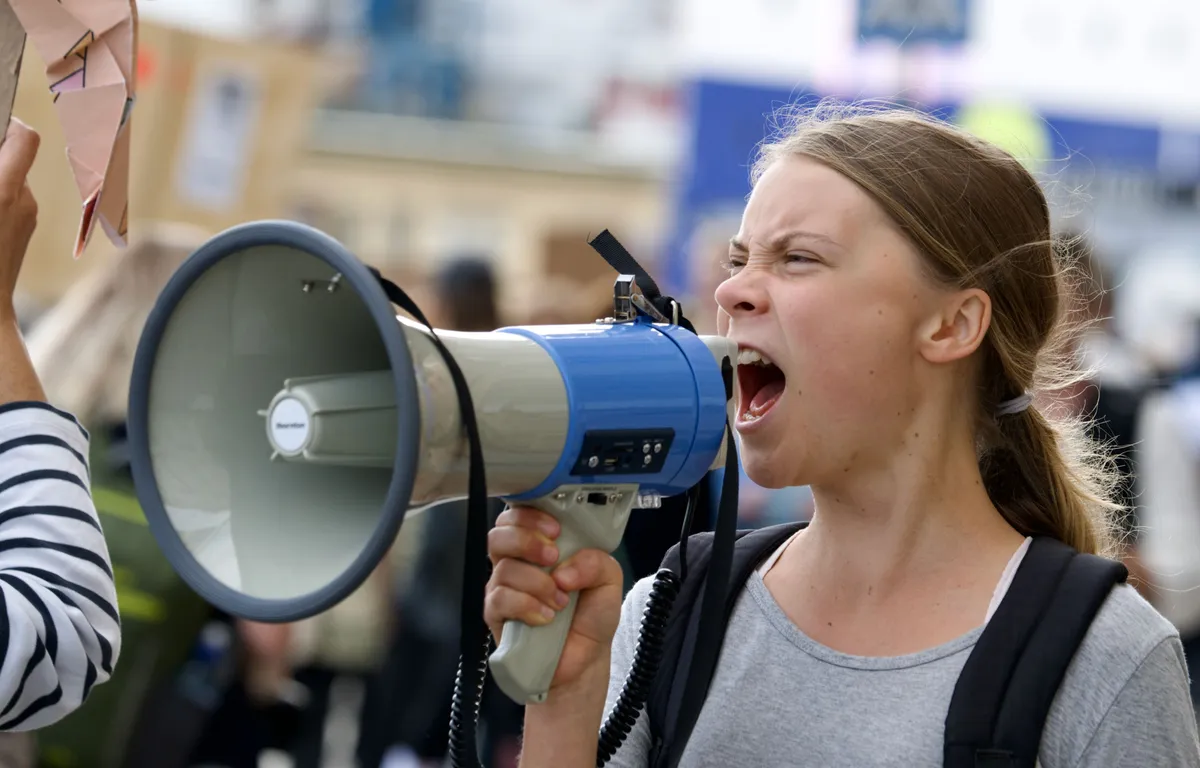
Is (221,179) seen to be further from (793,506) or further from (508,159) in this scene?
(508,159)

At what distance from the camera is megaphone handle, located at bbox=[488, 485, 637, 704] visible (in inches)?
64.2

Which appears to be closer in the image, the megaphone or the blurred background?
the megaphone

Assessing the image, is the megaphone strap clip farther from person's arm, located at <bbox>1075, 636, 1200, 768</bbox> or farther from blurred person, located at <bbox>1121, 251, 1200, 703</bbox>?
blurred person, located at <bbox>1121, 251, 1200, 703</bbox>

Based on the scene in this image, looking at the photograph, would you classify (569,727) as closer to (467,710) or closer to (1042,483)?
(467,710)

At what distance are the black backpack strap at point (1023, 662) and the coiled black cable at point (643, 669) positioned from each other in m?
0.36

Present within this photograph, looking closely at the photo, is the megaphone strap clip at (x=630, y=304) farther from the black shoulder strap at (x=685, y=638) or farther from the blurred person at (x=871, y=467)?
the black shoulder strap at (x=685, y=638)

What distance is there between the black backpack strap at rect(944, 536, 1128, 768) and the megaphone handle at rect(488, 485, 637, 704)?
1.32ft

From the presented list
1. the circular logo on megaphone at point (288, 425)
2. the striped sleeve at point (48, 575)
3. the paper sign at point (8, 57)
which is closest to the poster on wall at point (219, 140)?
the paper sign at point (8, 57)

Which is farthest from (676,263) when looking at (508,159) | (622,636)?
(508,159)

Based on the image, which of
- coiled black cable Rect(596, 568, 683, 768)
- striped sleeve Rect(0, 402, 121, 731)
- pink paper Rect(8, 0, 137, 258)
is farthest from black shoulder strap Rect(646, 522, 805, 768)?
pink paper Rect(8, 0, 137, 258)

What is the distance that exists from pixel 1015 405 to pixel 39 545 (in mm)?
1157

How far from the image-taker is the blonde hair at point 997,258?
181 centimetres

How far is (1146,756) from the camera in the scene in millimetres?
1549

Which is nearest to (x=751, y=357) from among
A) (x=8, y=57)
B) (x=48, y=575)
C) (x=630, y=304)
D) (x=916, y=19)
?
(x=630, y=304)
